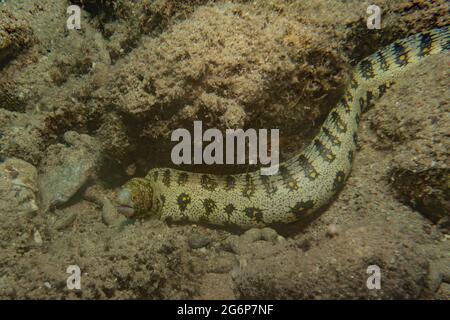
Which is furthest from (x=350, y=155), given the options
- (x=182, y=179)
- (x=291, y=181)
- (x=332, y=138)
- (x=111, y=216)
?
(x=111, y=216)

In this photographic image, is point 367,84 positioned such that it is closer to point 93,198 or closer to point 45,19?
point 93,198

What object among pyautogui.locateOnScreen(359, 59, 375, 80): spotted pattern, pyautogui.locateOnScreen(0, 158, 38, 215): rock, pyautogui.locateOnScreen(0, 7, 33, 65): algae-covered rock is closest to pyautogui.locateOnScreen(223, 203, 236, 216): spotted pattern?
pyautogui.locateOnScreen(0, 158, 38, 215): rock

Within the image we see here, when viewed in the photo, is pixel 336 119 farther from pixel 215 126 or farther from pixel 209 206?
pixel 209 206

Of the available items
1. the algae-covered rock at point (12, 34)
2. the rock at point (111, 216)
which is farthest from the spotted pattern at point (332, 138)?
the algae-covered rock at point (12, 34)

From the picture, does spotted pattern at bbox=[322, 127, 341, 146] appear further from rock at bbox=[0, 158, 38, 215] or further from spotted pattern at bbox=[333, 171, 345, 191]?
rock at bbox=[0, 158, 38, 215]

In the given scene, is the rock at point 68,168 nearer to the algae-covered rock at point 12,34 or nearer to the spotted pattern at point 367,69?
the algae-covered rock at point 12,34

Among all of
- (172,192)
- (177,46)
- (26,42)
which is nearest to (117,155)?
(172,192)
